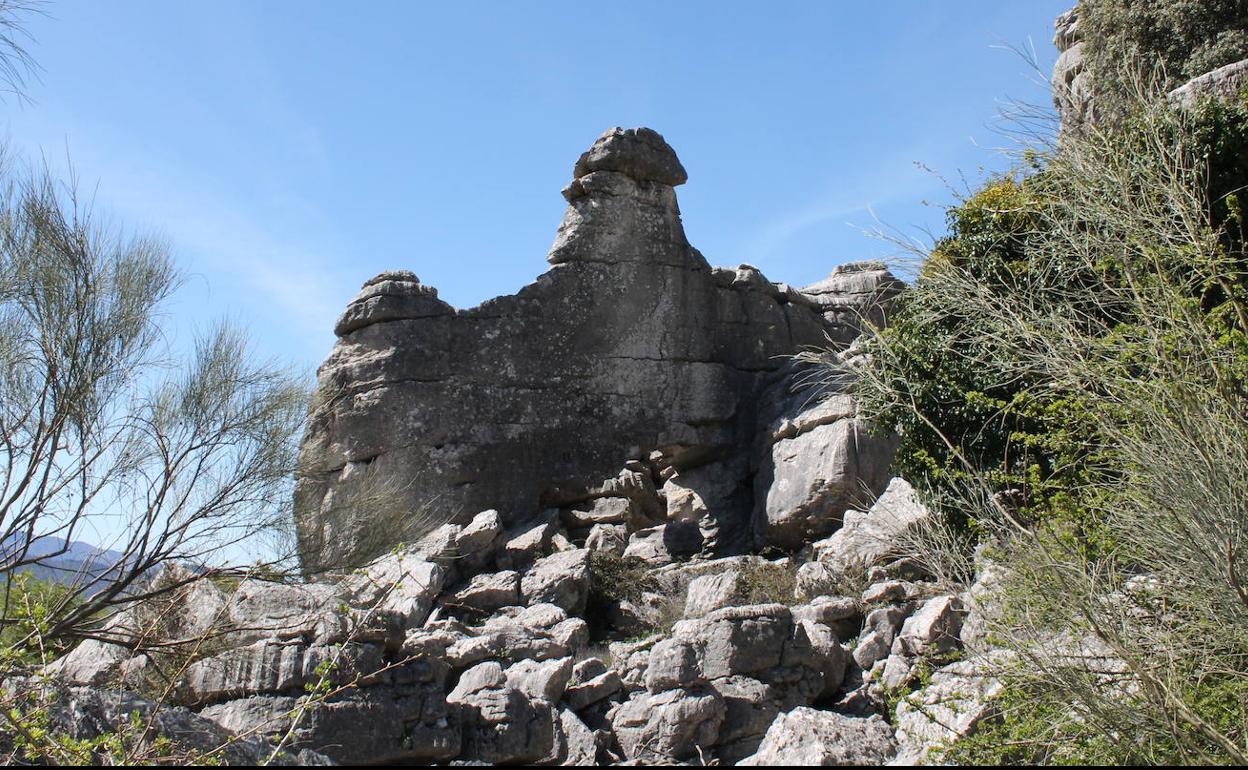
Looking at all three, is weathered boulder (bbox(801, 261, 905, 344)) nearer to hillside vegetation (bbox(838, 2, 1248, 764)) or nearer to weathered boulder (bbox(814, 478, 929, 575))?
weathered boulder (bbox(814, 478, 929, 575))

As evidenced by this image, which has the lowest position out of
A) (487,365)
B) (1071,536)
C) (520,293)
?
(1071,536)

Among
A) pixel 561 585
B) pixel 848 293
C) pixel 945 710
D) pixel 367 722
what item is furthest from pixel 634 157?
pixel 945 710

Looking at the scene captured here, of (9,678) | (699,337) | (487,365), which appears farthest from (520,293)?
(9,678)

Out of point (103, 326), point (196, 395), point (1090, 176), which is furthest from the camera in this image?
point (196, 395)

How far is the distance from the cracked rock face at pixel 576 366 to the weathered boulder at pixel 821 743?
27.0ft

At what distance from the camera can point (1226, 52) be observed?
14.6 meters

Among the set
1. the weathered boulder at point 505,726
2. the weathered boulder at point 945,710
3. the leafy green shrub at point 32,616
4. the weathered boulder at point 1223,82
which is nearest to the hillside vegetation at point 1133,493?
the weathered boulder at point 945,710

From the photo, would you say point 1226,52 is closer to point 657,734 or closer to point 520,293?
point 520,293

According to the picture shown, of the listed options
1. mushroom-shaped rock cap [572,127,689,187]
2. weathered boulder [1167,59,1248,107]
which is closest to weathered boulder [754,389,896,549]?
mushroom-shaped rock cap [572,127,689,187]

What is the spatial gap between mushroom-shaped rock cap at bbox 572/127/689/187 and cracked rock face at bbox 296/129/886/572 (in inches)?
0.9

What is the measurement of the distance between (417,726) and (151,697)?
72.7 inches

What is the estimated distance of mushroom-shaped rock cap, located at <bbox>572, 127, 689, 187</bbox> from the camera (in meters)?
17.8

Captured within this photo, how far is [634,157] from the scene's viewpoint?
17.9 meters

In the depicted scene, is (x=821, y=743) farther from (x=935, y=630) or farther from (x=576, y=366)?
(x=576, y=366)
